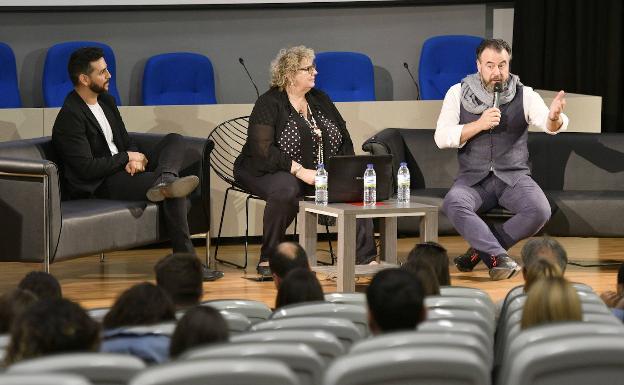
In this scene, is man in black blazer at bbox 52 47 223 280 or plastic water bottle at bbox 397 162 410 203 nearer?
plastic water bottle at bbox 397 162 410 203

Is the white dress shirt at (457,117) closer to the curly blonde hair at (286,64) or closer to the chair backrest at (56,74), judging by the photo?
the curly blonde hair at (286,64)

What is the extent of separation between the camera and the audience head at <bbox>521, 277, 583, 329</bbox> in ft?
8.96

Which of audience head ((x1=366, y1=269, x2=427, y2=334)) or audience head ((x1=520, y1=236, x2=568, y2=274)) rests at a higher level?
audience head ((x1=366, y1=269, x2=427, y2=334))

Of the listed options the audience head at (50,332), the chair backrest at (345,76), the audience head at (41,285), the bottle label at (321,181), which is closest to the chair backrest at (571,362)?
the audience head at (50,332)

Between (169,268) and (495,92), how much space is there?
3.01 meters

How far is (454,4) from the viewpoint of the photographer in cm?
898

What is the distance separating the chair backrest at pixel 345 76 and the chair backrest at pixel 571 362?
606 cm

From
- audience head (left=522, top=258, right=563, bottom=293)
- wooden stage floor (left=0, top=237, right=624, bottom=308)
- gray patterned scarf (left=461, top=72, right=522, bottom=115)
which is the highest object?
gray patterned scarf (left=461, top=72, right=522, bottom=115)

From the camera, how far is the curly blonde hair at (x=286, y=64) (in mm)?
6141

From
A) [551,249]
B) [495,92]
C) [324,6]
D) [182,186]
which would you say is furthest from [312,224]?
[324,6]

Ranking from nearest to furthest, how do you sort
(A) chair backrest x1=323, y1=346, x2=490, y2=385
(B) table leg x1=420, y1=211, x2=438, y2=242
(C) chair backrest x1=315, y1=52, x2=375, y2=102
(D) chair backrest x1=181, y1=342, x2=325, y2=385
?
(A) chair backrest x1=323, y1=346, x2=490, y2=385, (D) chair backrest x1=181, y1=342, x2=325, y2=385, (B) table leg x1=420, y1=211, x2=438, y2=242, (C) chair backrest x1=315, y1=52, x2=375, y2=102

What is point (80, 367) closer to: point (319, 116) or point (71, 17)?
point (319, 116)

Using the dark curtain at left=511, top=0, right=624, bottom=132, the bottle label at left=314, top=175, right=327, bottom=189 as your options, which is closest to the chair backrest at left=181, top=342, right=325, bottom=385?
the bottle label at left=314, top=175, right=327, bottom=189

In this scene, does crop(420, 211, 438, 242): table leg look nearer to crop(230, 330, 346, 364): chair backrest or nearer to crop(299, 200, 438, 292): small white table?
crop(299, 200, 438, 292): small white table
